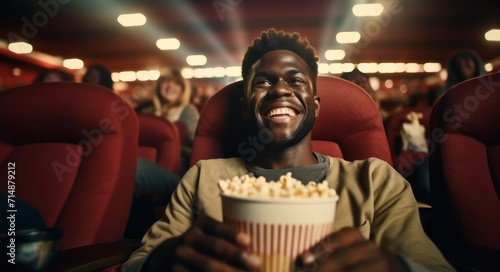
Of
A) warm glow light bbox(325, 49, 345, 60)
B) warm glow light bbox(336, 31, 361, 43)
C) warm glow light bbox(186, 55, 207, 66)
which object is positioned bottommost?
warm glow light bbox(336, 31, 361, 43)

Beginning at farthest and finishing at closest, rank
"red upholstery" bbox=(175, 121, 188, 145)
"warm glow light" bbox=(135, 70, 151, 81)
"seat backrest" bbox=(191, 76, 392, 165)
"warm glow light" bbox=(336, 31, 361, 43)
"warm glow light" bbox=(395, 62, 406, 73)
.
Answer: "warm glow light" bbox=(135, 70, 151, 81) < "warm glow light" bbox=(395, 62, 406, 73) < "warm glow light" bbox=(336, 31, 361, 43) < "red upholstery" bbox=(175, 121, 188, 145) < "seat backrest" bbox=(191, 76, 392, 165)

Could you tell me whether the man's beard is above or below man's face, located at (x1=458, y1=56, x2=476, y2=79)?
below

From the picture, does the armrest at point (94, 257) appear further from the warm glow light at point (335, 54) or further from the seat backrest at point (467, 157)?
the warm glow light at point (335, 54)

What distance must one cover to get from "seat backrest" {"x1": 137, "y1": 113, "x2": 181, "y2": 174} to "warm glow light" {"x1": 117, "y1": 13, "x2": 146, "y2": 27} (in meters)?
5.56

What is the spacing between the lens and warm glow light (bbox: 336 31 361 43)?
873 centimetres

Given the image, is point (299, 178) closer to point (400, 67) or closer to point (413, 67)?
point (400, 67)

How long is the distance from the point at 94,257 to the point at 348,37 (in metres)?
9.14

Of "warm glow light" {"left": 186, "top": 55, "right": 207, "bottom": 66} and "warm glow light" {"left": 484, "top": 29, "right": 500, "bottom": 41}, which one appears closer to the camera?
"warm glow light" {"left": 484, "top": 29, "right": 500, "bottom": 41}

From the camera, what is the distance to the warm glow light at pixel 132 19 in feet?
24.7

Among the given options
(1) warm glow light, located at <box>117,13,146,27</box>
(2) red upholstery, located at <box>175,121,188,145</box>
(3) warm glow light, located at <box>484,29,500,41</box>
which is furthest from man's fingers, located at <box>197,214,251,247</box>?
(3) warm glow light, located at <box>484,29,500,41</box>

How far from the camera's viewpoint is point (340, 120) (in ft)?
4.30

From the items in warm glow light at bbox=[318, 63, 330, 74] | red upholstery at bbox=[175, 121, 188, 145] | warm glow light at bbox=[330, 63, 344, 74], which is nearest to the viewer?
red upholstery at bbox=[175, 121, 188, 145]

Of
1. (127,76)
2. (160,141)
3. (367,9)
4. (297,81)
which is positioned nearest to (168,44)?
(127,76)

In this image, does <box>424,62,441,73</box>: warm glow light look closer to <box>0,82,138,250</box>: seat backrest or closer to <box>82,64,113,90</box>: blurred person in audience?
<box>82,64,113,90</box>: blurred person in audience
